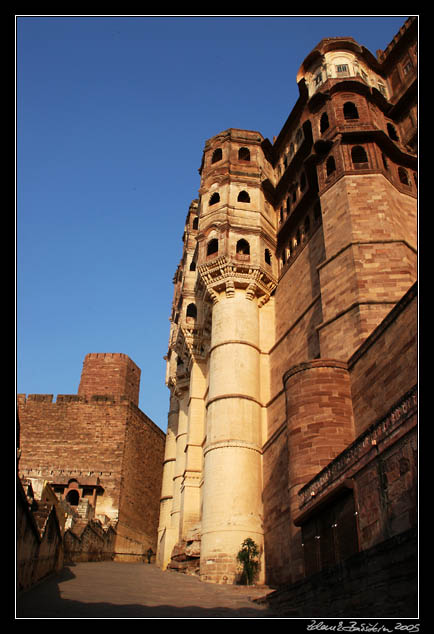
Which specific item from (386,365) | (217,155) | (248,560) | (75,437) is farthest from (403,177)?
(75,437)

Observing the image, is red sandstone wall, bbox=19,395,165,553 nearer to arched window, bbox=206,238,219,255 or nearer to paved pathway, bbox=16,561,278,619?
arched window, bbox=206,238,219,255

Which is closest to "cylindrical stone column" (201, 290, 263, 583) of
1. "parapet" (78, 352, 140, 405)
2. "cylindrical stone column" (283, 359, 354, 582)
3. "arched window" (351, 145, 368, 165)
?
"cylindrical stone column" (283, 359, 354, 582)

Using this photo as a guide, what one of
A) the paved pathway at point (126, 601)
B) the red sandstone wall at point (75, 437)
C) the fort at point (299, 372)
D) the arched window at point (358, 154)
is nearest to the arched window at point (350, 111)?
the fort at point (299, 372)

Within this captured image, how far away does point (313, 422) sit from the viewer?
11.6 metres

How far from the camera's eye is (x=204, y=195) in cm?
2338

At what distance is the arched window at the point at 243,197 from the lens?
74.0 ft

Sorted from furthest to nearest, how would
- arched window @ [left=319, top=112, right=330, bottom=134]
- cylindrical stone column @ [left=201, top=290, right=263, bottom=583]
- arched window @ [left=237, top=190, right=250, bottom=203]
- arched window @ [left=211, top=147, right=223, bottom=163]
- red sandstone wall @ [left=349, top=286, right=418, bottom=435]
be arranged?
1. arched window @ [left=211, top=147, right=223, bottom=163]
2. arched window @ [left=237, top=190, right=250, bottom=203]
3. arched window @ [left=319, top=112, right=330, bottom=134]
4. cylindrical stone column @ [left=201, top=290, right=263, bottom=583]
5. red sandstone wall @ [left=349, top=286, right=418, bottom=435]

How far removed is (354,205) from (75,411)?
22.1m

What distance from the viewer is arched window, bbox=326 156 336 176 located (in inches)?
681

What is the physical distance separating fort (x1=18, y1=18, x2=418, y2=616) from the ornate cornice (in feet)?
0.25

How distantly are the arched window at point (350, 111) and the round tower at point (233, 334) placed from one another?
16.2ft

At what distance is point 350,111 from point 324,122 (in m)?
0.98

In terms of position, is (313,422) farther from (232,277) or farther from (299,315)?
(232,277)

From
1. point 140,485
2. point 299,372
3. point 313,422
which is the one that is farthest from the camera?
point 140,485
